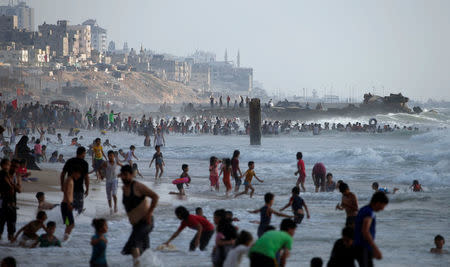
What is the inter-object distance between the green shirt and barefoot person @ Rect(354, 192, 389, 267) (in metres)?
0.83

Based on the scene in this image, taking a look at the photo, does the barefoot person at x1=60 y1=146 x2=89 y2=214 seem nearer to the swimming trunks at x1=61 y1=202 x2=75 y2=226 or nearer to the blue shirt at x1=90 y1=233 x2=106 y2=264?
the swimming trunks at x1=61 y1=202 x2=75 y2=226

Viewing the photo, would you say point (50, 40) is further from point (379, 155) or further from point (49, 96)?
Result: point (379, 155)

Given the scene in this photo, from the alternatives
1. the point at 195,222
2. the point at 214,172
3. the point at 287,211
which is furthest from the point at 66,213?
the point at 214,172

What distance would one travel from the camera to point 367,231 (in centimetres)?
607

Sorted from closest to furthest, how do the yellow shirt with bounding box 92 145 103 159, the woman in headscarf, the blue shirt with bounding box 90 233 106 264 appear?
the blue shirt with bounding box 90 233 106 264
the yellow shirt with bounding box 92 145 103 159
the woman in headscarf

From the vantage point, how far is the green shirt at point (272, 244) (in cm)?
568

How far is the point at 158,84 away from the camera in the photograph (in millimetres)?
181125

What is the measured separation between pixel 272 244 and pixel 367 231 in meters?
1.03

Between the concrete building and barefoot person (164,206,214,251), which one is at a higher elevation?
the concrete building

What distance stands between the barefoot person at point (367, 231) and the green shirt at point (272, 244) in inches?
32.8

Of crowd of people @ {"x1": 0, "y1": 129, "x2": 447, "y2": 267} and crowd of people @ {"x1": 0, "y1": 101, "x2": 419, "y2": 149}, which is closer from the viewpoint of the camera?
crowd of people @ {"x1": 0, "y1": 129, "x2": 447, "y2": 267}

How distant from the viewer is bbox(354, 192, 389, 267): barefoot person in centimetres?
607

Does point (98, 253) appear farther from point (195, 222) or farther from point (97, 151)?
point (97, 151)

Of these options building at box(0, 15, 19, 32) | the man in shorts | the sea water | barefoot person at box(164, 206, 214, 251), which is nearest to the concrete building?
building at box(0, 15, 19, 32)
